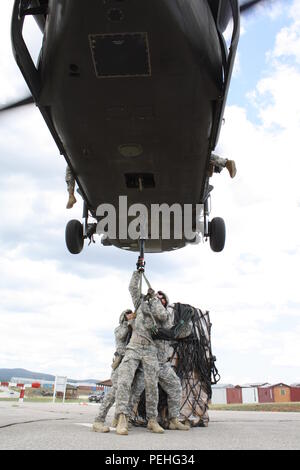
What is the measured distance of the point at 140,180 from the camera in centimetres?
709

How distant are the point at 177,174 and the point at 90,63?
8.11ft

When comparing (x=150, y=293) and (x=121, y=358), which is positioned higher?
(x=150, y=293)

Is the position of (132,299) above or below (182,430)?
above

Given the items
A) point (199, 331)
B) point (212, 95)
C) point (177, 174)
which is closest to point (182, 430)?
point (199, 331)

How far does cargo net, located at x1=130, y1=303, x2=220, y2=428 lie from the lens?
680cm

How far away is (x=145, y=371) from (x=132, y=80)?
356 cm

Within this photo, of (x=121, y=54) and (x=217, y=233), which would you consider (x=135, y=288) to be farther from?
(x=217, y=233)

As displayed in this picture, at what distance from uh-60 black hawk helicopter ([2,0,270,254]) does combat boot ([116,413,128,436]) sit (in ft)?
11.2

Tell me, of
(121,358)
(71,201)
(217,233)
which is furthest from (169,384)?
(217,233)

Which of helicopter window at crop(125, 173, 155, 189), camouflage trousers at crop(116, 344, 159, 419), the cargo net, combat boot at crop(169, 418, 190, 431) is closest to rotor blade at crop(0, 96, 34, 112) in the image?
helicopter window at crop(125, 173, 155, 189)

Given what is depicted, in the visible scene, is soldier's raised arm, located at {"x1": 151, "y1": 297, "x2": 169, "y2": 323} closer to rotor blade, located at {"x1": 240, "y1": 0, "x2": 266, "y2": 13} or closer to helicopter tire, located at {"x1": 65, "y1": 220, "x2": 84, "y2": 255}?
helicopter tire, located at {"x1": 65, "y1": 220, "x2": 84, "y2": 255}
